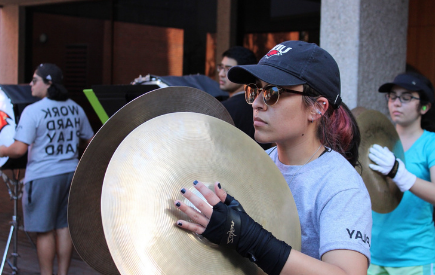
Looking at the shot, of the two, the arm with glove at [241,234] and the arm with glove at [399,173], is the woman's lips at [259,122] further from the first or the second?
the arm with glove at [399,173]

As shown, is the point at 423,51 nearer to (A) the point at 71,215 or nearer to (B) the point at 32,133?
(B) the point at 32,133

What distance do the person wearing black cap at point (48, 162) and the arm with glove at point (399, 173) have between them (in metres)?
2.97

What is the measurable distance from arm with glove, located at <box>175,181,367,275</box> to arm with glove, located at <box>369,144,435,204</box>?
1.40 m

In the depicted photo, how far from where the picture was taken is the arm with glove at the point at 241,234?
1196 mm

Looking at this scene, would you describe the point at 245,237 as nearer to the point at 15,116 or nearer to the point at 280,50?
the point at 280,50

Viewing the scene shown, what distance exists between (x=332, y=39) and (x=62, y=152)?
2.63 meters

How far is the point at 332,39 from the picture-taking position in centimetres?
418

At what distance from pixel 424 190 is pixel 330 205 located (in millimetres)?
1606

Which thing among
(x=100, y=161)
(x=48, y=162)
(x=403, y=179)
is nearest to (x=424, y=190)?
(x=403, y=179)

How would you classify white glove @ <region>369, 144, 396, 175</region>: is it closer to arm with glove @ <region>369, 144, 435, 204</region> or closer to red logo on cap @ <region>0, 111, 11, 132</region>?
arm with glove @ <region>369, 144, 435, 204</region>

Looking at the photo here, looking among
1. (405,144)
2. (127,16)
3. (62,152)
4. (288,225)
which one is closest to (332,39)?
(405,144)

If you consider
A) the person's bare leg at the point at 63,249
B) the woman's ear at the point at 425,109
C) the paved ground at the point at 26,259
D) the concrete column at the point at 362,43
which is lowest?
the paved ground at the point at 26,259

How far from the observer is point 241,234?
120 cm

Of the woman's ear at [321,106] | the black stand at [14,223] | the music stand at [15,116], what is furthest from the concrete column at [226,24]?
the woman's ear at [321,106]
